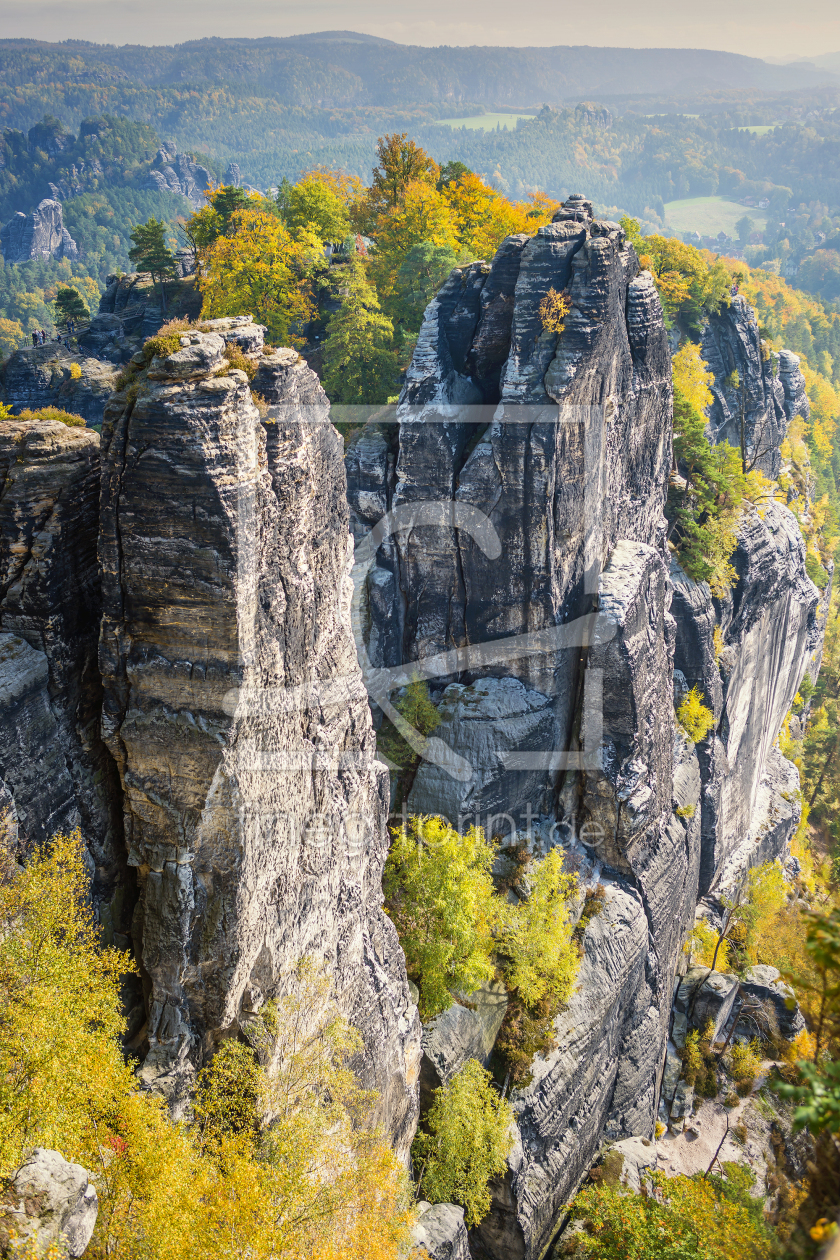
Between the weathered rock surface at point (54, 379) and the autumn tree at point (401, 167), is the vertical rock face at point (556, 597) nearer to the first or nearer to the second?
the autumn tree at point (401, 167)

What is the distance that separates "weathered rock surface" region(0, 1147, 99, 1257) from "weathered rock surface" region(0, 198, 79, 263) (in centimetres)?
21552

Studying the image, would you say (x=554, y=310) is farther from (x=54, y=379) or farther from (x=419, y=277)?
(x=54, y=379)

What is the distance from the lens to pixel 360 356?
39.1 m

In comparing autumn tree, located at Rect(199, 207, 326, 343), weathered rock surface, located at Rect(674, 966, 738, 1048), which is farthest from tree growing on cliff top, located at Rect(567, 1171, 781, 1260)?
autumn tree, located at Rect(199, 207, 326, 343)

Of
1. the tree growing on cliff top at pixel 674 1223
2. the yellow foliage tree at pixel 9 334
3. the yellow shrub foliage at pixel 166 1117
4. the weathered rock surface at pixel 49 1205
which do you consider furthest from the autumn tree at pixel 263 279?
the yellow foliage tree at pixel 9 334

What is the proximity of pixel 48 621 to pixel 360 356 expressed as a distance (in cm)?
2744

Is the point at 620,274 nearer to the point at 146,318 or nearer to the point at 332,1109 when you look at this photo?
the point at 332,1109

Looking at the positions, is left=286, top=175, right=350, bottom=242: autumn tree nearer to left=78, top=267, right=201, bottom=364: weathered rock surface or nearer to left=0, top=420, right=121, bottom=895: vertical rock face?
left=78, top=267, right=201, bottom=364: weathered rock surface

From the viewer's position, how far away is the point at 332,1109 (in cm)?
1812

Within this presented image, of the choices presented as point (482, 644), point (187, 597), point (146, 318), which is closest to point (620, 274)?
point (482, 644)

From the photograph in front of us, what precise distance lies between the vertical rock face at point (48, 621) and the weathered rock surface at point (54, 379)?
150ft

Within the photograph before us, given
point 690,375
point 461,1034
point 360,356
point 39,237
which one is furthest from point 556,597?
point 39,237

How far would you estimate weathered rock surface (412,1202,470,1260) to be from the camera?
73.5ft

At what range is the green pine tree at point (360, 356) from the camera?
38906 millimetres
